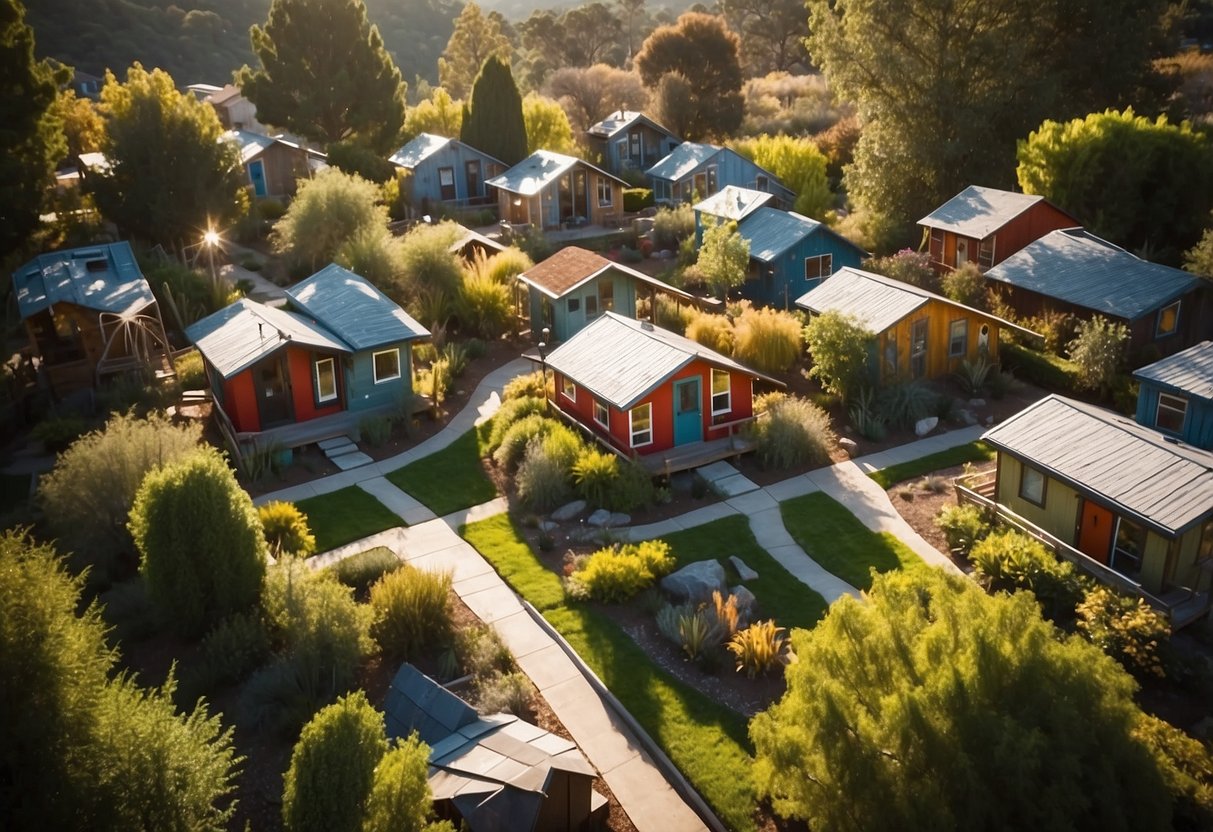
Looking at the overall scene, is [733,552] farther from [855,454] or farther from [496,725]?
[496,725]

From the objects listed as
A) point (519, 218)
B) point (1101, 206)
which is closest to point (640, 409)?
point (1101, 206)

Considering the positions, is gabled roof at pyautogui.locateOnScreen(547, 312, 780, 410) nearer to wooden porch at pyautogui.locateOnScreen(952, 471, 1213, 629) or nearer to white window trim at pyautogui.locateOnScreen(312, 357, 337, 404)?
wooden porch at pyautogui.locateOnScreen(952, 471, 1213, 629)

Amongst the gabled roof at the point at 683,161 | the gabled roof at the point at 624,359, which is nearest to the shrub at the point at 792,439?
the gabled roof at the point at 624,359

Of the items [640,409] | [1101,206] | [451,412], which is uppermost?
[1101,206]

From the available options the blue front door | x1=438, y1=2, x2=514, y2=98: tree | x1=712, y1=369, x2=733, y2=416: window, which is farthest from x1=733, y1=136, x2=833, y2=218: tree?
x1=438, y1=2, x2=514, y2=98: tree

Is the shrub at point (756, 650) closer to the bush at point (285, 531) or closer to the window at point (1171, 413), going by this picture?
the bush at point (285, 531)

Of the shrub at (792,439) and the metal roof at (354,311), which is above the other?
the metal roof at (354,311)
